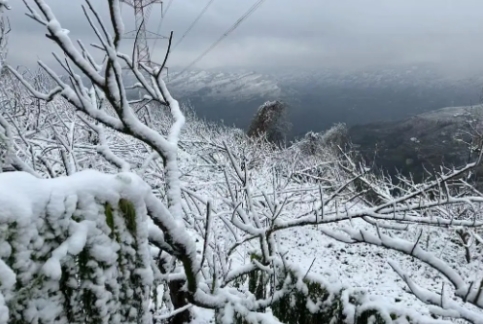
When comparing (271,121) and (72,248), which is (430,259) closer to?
(72,248)

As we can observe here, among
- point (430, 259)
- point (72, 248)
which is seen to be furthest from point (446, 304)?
point (72, 248)

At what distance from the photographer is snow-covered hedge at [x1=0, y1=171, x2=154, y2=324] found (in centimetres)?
115

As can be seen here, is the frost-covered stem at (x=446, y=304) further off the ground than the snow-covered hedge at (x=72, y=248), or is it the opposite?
the snow-covered hedge at (x=72, y=248)

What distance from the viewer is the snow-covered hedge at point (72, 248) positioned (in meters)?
1.15

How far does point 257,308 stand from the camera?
333 cm

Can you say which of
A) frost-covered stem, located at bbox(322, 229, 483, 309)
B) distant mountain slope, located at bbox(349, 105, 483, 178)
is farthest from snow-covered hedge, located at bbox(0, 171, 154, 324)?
distant mountain slope, located at bbox(349, 105, 483, 178)

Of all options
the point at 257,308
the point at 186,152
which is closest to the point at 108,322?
the point at 257,308

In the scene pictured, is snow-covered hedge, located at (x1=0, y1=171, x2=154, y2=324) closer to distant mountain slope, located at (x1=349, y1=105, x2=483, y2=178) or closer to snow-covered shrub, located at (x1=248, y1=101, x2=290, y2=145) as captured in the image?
distant mountain slope, located at (x1=349, y1=105, x2=483, y2=178)

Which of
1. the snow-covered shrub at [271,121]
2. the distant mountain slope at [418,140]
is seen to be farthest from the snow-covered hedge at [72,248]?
the snow-covered shrub at [271,121]

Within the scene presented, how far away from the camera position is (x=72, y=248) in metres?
1.25

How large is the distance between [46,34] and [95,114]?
516mm

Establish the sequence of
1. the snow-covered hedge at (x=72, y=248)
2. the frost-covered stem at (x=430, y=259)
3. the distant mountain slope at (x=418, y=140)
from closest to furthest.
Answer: the snow-covered hedge at (x=72, y=248) → the frost-covered stem at (x=430, y=259) → the distant mountain slope at (x=418, y=140)

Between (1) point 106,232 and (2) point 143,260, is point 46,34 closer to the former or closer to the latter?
(1) point 106,232

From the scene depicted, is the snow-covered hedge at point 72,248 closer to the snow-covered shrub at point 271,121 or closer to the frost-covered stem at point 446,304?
the frost-covered stem at point 446,304
